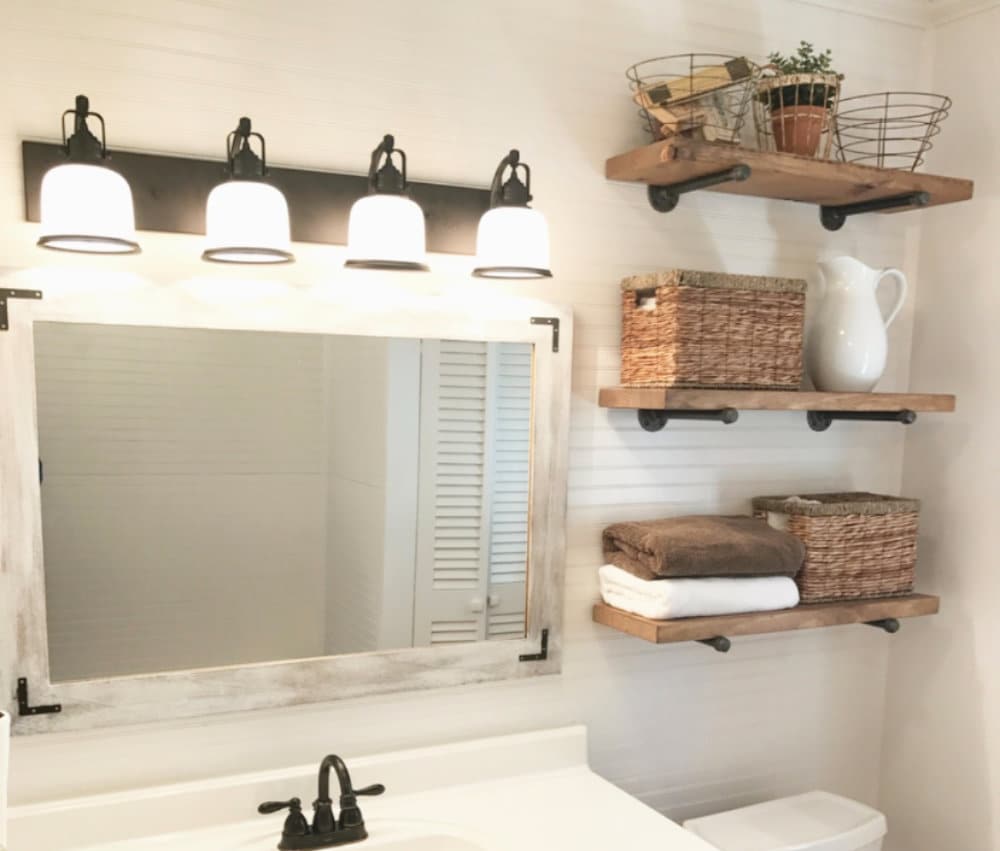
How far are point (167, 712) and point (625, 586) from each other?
2.62 feet

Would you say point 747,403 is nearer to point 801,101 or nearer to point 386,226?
point 801,101

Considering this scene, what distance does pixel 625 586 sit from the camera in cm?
167

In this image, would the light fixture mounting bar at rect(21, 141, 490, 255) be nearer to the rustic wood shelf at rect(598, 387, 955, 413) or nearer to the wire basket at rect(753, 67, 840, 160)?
the rustic wood shelf at rect(598, 387, 955, 413)

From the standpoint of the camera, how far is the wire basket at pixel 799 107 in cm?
165

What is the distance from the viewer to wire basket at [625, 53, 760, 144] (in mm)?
1526

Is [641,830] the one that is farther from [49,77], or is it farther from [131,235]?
[49,77]

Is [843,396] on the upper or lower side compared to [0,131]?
lower

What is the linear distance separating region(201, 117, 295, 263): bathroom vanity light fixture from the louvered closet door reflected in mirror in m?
0.35

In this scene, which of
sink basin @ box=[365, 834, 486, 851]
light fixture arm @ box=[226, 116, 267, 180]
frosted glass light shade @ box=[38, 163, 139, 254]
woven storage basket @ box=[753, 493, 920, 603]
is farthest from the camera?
woven storage basket @ box=[753, 493, 920, 603]

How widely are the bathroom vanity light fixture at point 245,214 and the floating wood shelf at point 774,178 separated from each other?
64cm

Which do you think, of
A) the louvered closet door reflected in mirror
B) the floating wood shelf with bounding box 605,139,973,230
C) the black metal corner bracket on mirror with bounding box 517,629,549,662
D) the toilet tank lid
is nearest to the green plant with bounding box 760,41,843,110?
the floating wood shelf with bounding box 605,139,973,230

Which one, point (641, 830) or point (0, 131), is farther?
point (641, 830)

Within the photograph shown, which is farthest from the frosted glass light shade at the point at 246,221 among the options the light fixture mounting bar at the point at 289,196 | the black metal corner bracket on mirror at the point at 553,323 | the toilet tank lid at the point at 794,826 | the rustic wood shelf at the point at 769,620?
the toilet tank lid at the point at 794,826

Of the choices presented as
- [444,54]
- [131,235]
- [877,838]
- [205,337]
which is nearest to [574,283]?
[444,54]
